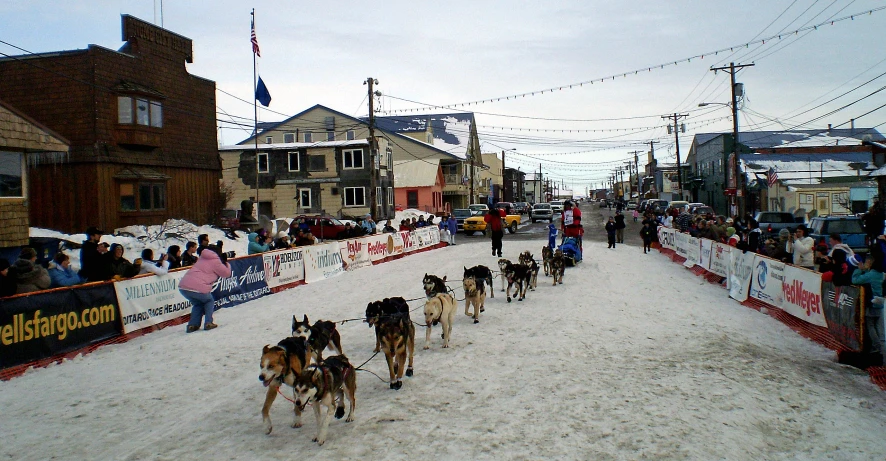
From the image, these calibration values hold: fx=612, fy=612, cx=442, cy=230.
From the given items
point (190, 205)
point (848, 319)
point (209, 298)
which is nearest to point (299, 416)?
point (209, 298)

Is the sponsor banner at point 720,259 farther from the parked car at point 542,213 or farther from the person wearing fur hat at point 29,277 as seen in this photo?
the parked car at point 542,213

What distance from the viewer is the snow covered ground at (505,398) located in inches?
228

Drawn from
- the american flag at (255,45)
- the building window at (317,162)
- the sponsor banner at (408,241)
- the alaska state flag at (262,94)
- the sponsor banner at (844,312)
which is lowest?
the sponsor banner at (844,312)

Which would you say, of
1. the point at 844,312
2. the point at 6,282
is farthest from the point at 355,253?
the point at 844,312

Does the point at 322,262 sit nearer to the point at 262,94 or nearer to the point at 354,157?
the point at 262,94

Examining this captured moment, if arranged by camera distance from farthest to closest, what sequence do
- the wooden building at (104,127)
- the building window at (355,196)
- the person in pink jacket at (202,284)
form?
1. the building window at (355,196)
2. the wooden building at (104,127)
3. the person in pink jacket at (202,284)

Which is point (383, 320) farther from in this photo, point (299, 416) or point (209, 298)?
point (209, 298)

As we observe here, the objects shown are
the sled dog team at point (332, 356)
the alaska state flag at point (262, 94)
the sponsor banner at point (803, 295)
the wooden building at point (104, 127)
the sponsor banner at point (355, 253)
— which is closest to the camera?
the sled dog team at point (332, 356)

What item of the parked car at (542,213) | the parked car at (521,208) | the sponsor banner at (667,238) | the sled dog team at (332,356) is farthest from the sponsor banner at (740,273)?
the parked car at (521,208)

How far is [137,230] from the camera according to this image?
2491 centimetres

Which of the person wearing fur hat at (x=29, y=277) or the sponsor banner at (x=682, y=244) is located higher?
the person wearing fur hat at (x=29, y=277)

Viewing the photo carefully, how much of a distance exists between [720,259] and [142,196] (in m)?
22.9

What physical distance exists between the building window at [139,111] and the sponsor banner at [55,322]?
17.5 meters

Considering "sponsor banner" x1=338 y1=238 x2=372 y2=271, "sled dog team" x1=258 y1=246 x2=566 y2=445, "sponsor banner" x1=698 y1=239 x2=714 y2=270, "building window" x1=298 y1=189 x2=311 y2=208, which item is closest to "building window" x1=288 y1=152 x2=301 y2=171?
"building window" x1=298 y1=189 x2=311 y2=208
